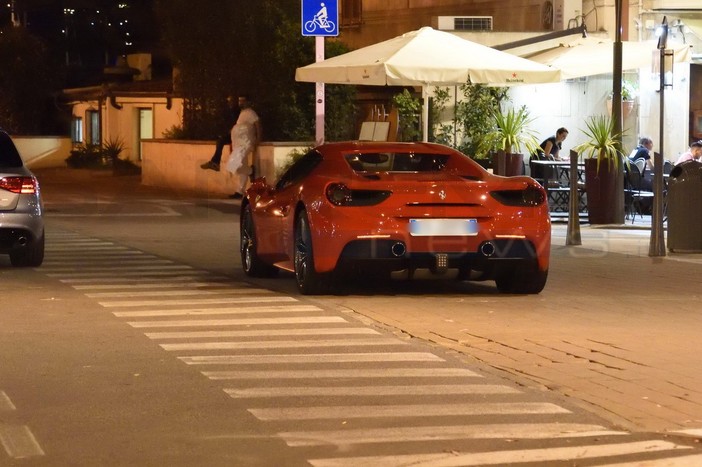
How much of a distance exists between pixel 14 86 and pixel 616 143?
35.0 meters

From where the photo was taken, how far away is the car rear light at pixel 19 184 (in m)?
14.6

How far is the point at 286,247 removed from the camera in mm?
13133

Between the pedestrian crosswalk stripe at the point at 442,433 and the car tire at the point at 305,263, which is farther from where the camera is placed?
the car tire at the point at 305,263

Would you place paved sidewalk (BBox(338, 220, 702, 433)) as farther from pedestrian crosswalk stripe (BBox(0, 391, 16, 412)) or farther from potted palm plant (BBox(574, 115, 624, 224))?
potted palm plant (BBox(574, 115, 624, 224))

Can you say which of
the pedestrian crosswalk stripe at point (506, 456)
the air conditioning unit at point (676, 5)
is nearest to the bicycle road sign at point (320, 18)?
the air conditioning unit at point (676, 5)

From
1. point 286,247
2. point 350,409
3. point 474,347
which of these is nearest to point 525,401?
point 350,409

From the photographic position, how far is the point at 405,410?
7676mm

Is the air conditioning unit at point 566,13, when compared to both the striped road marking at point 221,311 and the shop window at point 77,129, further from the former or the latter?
the shop window at point 77,129

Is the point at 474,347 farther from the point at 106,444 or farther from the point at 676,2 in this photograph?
the point at 676,2

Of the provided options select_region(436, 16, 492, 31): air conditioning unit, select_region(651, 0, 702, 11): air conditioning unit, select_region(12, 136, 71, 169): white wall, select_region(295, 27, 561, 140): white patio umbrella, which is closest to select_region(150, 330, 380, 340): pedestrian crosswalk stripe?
select_region(295, 27, 561, 140): white patio umbrella

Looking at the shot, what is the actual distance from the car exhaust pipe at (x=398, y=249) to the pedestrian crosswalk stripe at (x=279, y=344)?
1901 millimetres

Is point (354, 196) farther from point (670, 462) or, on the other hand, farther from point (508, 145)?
point (508, 145)

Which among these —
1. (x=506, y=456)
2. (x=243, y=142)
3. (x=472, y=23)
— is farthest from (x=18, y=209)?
(x=472, y=23)

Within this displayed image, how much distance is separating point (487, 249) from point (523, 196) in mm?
599
